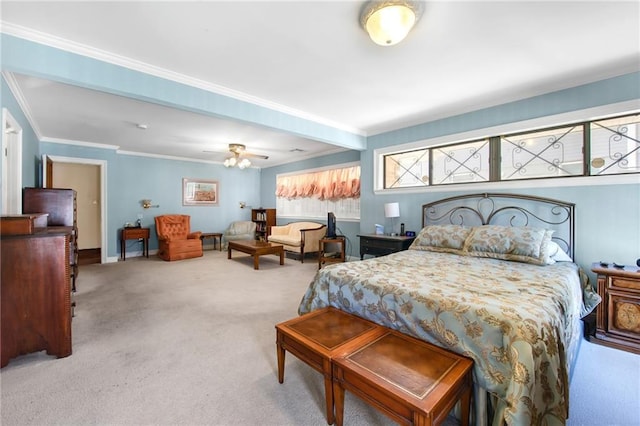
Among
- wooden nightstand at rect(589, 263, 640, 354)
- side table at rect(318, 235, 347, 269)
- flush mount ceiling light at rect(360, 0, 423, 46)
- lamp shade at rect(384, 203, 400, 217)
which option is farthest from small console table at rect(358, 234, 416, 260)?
flush mount ceiling light at rect(360, 0, 423, 46)

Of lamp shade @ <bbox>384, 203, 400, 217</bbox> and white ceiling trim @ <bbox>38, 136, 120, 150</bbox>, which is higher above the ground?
white ceiling trim @ <bbox>38, 136, 120, 150</bbox>

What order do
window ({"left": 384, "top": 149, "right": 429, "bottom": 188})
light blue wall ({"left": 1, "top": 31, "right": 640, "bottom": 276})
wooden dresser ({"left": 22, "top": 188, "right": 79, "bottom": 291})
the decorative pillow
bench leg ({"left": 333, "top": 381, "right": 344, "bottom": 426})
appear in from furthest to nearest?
window ({"left": 384, "top": 149, "right": 429, "bottom": 188})
wooden dresser ({"left": 22, "top": 188, "right": 79, "bottom": 291})
the decorative pillow
light blue wall ({"left": 1, "top": 31, "right": 640, "bottom": 276})
bench leg ({"left": 333, "top": 381, "right": 344, "bottom": 426})

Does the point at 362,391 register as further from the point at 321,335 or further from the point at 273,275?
the point at 273,275

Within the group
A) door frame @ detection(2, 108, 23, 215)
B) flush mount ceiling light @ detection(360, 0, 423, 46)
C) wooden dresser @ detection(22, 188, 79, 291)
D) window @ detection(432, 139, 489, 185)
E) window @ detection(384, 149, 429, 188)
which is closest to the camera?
flush mount ceiling light @ detection(360, 0, 423, 46)

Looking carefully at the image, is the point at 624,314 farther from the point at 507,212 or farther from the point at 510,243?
the point at 507,212

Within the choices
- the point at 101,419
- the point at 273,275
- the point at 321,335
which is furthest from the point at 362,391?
the point at 273,275

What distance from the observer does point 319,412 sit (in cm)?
165

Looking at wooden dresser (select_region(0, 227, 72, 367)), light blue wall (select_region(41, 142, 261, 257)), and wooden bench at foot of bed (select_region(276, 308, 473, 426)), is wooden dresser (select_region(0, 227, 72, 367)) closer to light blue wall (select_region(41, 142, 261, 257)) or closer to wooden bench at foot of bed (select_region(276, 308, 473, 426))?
wooden bench at foot of bed (select_region(276, 308, 473, 426))

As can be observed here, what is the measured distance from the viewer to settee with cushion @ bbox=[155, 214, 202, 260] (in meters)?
6.11

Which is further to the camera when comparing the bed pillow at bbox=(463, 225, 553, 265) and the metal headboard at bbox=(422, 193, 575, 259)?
the metal headboard at bbox=(422, 193, 575, 259)

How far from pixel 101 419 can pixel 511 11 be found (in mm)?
3719

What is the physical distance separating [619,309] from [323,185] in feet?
17.1

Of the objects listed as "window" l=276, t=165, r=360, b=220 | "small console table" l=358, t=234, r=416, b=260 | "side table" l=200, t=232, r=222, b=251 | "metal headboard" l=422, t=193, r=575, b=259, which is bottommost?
"side table" l=200, t=232, r=222, b=251

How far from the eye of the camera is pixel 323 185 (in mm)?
6723
